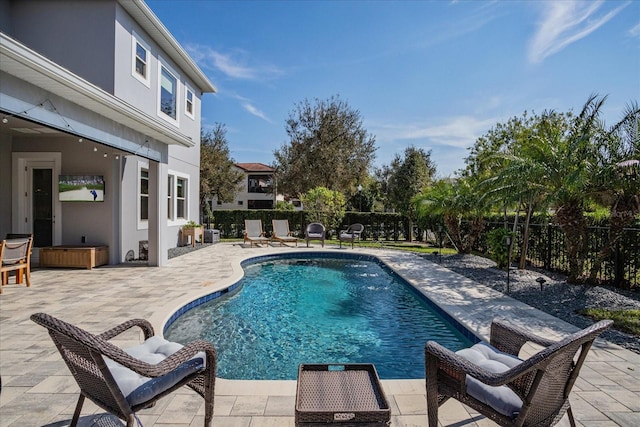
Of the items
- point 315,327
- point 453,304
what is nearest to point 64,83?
point 315,327

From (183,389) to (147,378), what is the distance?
103cm

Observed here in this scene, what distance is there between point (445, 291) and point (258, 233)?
1018cm

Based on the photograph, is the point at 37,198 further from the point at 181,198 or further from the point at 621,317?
the point at 621,317

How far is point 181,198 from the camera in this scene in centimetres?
1470

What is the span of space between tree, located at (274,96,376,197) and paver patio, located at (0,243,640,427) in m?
17.5

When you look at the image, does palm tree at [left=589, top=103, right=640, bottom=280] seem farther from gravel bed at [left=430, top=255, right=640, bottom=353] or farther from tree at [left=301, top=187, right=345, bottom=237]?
tree at [left=301, top=187, right=345, bottom=237]

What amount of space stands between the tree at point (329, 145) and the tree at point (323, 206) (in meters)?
6.79

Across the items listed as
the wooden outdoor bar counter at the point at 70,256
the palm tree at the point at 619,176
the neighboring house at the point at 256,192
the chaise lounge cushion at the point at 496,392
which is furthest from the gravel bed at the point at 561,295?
the neighboring house at the point at 256,192

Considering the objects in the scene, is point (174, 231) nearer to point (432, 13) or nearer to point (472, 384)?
point (432, 13)

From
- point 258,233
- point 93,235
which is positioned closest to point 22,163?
point 93,235

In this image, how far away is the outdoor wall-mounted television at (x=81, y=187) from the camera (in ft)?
32.0

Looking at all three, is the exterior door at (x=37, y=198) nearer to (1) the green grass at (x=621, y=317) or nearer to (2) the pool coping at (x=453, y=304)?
(2) the pool coping at (x=453, y=304)

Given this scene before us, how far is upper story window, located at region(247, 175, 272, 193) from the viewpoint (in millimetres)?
46906

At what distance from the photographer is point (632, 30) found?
8617 mm
